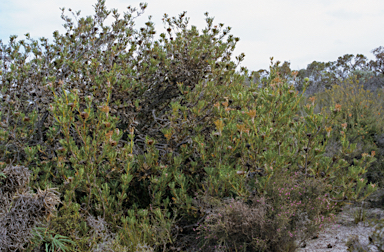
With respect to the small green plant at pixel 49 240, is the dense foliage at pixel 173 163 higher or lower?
higher

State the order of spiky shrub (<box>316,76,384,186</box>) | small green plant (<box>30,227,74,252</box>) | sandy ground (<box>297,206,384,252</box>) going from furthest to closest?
spiky shrub (<box>316,76,384,186</box>) < sandy ground (<box>297,206,384,252</box>) < small green plant (<box>30,227,74,252</box>)

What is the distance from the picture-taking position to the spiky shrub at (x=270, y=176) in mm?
2625

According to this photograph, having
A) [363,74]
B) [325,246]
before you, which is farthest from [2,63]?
[363,74]

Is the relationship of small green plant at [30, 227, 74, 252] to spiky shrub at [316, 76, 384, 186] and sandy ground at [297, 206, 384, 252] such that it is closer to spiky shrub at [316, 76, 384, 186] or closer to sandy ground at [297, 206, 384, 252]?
sandy ground at [297, 206, 384, 252]

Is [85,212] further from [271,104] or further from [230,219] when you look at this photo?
[271,104]

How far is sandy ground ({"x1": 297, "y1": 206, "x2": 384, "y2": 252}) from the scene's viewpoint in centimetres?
289

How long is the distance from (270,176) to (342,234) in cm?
131

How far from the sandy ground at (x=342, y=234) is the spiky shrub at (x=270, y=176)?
25cm

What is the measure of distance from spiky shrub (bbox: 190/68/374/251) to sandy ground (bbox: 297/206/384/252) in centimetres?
25

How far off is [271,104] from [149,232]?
1.90 m

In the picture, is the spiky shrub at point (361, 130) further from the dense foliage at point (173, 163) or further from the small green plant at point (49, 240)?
the small green plant at point (49, 240)

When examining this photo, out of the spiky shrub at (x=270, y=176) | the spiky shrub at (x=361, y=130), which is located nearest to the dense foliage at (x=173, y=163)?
the spiky shrub at (x=270, y=176)

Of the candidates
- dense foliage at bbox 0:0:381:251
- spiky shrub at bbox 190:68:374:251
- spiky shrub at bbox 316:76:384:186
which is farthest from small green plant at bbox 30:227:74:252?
spiky shrub at bbox 316:76:384:186

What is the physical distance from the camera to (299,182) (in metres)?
3.11
